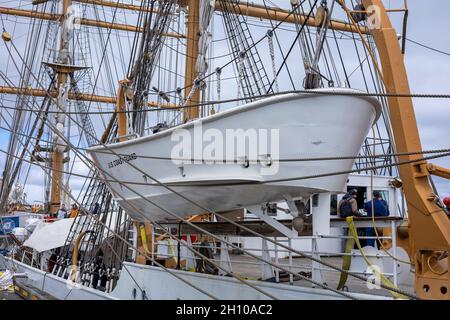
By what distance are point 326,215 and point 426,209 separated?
1059mm

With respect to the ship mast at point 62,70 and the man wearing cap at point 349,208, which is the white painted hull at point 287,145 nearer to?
the man wearing cap at point 349,208

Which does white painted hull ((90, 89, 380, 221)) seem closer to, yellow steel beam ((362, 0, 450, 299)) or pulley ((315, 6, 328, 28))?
yellow steel beam ((362, 0, 450, 299))

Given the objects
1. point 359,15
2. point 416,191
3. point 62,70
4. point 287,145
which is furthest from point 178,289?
point 62,70

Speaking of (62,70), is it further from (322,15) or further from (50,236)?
(322,15)

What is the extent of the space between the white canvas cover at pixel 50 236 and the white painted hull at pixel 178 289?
1.41m

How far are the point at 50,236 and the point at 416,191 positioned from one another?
32.5ft

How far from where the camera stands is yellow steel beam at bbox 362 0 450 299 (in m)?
4.65

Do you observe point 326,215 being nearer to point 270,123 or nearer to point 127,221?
point 270,123

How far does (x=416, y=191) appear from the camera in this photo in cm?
484

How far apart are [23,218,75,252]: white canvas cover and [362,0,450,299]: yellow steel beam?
9.41m

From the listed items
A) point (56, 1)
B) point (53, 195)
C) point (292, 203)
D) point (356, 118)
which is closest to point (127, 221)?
point (292, 203)

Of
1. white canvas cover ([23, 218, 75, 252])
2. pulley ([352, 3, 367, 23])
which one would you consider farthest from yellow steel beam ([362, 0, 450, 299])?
white canvas cover ([23, 218, 75, 252])
